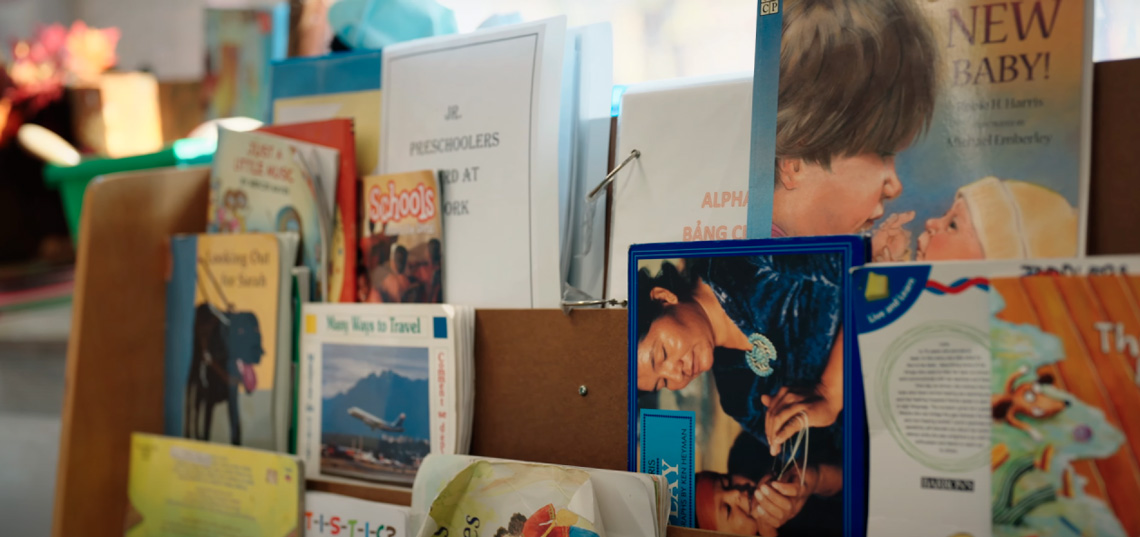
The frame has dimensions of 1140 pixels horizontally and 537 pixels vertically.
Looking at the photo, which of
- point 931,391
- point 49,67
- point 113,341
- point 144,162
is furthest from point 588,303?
point 49,67

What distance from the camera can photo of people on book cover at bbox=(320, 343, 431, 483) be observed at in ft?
2.75

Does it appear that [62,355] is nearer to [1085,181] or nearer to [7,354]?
[7,354]

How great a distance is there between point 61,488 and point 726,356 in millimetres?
856

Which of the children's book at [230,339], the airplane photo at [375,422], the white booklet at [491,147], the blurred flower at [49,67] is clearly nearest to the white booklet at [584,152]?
the white booklet at [491,147]

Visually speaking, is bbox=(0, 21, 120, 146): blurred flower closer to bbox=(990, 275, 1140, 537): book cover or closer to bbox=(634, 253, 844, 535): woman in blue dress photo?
bbox=(634, 253, 844, 535): woman in blue dress photo

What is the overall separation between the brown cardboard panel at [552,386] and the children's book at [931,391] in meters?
0.23

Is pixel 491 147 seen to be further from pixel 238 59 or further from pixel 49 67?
pixel 49 67

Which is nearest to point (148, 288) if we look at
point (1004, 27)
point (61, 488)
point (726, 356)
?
point (61, 488)

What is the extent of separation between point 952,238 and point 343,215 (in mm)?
666

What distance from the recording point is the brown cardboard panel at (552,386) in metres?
0.75

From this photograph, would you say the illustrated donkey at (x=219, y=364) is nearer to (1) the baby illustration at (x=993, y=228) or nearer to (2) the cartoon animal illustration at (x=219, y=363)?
(2) the cartoon animal illustration at (x=219, y=363)

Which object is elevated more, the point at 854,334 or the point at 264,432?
the point at 854,334

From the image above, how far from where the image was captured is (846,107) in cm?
66

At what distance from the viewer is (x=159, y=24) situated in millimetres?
1814
